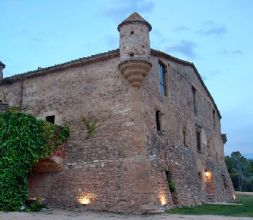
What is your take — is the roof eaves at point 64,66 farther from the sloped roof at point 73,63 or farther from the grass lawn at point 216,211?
the grass lawn at point 216,211

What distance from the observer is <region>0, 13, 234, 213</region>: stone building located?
17.5 metres

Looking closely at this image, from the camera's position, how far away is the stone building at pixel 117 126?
690 inches

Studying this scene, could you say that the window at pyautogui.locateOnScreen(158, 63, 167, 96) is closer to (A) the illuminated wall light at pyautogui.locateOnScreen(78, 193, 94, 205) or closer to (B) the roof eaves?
(B) the roof eaves

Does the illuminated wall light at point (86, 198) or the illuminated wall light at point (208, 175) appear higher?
the illuminated wall light at point (208, 175)

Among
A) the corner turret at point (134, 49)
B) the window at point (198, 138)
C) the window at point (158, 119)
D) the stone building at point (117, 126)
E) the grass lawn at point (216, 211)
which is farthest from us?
the window at point (198, 138)

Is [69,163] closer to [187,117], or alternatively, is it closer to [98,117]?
[98,117]

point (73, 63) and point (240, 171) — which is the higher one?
point (73, 63)

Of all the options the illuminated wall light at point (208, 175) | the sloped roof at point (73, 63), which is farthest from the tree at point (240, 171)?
the sloped roof at point (73, 63)

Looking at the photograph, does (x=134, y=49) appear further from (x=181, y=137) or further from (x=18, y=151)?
(x=18, y=151)

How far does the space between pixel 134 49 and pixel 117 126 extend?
13.3 feet

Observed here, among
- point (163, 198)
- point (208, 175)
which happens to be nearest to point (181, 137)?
point (163, 198)

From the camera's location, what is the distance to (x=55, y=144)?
18844mm

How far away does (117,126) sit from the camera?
1834 cm

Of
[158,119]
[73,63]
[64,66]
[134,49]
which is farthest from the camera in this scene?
[64,66]
